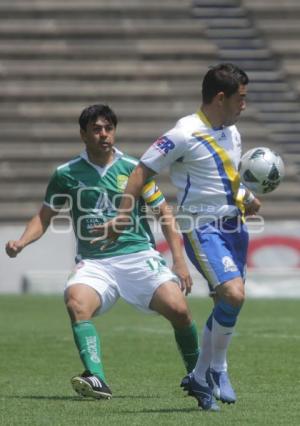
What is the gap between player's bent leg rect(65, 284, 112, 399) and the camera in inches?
293

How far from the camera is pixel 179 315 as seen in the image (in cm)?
779

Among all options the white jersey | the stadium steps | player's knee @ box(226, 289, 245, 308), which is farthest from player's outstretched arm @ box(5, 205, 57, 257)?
the stadium steps

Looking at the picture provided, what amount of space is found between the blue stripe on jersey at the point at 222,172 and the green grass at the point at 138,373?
1214mm

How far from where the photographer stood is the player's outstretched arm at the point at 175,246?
23.8 feet

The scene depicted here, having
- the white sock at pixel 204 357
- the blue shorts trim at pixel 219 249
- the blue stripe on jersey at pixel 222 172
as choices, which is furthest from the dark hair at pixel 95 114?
the white sock at pixel 204 357

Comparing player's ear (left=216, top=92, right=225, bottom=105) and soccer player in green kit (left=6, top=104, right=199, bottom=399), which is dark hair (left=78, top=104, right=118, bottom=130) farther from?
player's ear (left=216, top=92, right=225, bottom=105)

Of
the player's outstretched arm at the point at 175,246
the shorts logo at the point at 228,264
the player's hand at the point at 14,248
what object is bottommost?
the player's hand at the point at 14,248

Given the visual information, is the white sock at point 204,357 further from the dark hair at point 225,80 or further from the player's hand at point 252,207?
the dark hair at point 225,80

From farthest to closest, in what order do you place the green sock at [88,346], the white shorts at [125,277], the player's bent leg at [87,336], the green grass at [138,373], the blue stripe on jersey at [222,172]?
the white shorts at [125,277], the green sock at [88,346], the player's bent leg at [87,336], the blue stripe on jersey at [222,172], the green grass at [138,373]

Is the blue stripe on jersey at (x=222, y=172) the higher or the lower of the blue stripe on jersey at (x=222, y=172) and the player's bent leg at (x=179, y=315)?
the higher

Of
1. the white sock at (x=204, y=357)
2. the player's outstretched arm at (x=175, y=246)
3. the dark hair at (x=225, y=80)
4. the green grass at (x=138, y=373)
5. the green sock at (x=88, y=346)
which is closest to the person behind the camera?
the green grass at (x=138, y=373)

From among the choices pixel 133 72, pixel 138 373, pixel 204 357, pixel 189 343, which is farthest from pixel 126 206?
pixel 133 72

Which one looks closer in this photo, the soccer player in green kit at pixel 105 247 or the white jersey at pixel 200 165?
the white jersey at pixel 200 165

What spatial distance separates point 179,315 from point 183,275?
60cm
